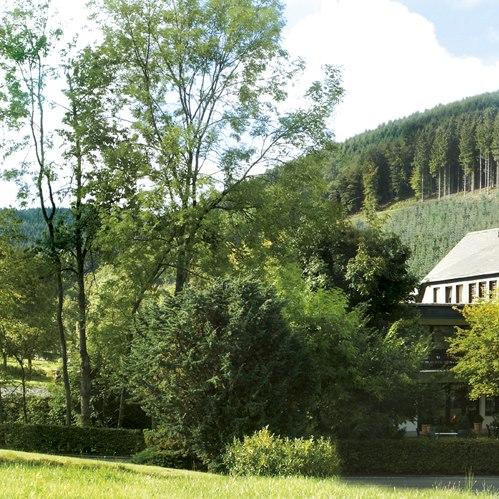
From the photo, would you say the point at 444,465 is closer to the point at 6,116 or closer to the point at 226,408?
the point at 226,408

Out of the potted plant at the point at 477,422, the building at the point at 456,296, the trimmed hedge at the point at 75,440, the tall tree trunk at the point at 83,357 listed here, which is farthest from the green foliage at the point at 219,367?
the potted plant at the point at 477,422

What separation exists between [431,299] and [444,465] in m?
43.0

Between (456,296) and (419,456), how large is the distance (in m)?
38.1

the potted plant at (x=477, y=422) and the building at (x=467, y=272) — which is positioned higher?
the building at (x=467, y=272)

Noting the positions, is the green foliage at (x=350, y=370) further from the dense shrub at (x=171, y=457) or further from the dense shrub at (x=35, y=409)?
the dense shrub at (x=35, y=409)

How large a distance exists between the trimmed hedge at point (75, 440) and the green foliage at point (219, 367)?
5.47 meters

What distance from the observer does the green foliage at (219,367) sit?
27.8m

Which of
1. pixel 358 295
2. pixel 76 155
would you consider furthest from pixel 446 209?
pixel 76 155

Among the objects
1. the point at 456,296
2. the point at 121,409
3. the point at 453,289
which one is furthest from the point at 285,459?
the point at 453,289

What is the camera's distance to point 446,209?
187625 mm

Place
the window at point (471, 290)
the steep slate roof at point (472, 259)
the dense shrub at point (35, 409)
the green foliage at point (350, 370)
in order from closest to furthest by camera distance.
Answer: the green foliage at point (350, 370)
the dense shrub at point (35, 409)
the steep slate roof at point (472, 259)
the window at point (471, 290)

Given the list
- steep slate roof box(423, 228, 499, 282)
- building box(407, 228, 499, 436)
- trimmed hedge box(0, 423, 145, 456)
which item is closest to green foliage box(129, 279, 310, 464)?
trimmed hedge box(0, 423, 145, 456)

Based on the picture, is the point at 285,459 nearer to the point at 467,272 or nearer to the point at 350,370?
the point at 350,370

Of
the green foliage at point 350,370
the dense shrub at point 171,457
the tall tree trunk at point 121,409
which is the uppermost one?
the green foliage at point 350,370
